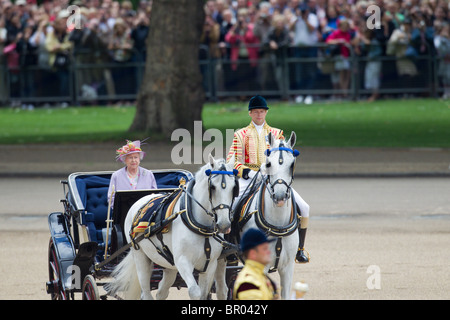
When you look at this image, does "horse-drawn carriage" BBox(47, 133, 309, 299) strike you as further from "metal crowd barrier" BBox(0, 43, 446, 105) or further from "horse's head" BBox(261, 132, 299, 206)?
"metal crowd barrier" BBox(0, 43, 446, 105)

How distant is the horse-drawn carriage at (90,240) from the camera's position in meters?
8.40

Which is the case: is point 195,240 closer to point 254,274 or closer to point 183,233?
point 183,233

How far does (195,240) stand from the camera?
24.8ft

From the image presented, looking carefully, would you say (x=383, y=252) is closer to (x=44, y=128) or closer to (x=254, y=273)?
(x=254, y=273)

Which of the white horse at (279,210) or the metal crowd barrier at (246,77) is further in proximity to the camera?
the metal crowd barrier at (246,77)

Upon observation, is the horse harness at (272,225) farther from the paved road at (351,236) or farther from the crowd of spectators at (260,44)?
the crowd of spectators at (260,44)

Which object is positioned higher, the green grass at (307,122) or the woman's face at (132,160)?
the woman's face at (132,160)

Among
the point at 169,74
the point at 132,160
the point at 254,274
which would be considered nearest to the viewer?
the point at 254,274

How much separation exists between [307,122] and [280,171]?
17.7m

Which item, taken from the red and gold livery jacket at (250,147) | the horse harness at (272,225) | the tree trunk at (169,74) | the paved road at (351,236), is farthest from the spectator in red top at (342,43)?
the horse harness at (272,225)

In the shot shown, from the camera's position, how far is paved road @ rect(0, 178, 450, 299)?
386 inches

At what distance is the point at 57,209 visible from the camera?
14.9 m

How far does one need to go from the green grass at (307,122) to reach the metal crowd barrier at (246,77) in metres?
0.44

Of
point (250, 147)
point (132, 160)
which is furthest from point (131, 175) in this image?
point (250, 147)
